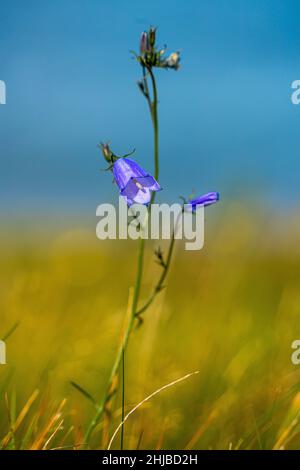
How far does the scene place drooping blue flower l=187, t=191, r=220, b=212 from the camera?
1.89 metres

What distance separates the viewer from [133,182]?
6.17 ft

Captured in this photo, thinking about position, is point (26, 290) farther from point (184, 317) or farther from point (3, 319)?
point (184, 317)

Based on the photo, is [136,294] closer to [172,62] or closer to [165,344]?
[172,62]

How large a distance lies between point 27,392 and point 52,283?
1.10 metres

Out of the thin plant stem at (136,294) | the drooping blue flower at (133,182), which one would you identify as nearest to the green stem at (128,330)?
the thin plant stem at (136,294)

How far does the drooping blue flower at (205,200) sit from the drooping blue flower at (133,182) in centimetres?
14

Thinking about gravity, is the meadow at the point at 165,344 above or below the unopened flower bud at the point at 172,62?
below

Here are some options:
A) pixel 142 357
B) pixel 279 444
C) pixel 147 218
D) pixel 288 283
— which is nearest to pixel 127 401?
pixel 142 357

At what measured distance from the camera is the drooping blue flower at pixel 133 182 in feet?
6.00

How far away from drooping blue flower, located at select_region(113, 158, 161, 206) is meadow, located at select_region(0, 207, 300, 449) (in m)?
0.68

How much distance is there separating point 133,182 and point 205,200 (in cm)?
23

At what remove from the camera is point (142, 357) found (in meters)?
2.77

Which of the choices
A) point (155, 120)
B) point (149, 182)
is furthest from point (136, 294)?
point (155, 120)

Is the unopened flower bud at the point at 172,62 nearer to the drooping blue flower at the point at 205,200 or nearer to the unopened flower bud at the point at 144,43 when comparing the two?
the unopened flower bud at the point at 144,43
